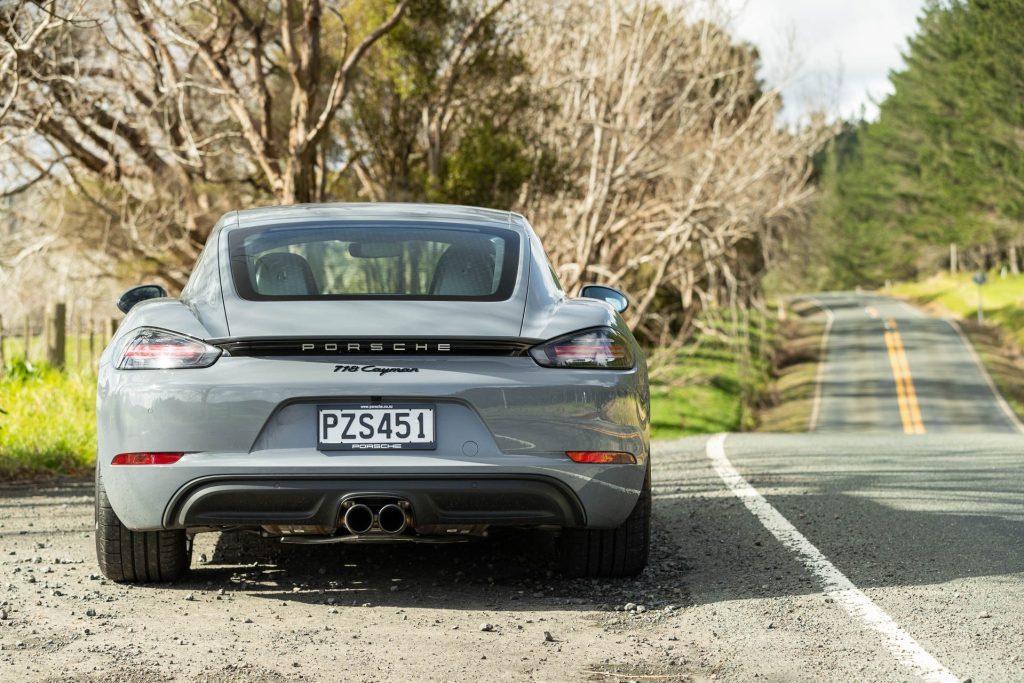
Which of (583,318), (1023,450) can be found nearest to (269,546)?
(583,318)

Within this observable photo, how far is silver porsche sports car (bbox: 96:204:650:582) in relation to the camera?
445 cm

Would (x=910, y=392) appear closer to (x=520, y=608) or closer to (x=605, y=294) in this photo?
(x=605, y=294)

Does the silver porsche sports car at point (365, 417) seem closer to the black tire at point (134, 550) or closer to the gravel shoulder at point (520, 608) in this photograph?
the black tire at point (134, 550)

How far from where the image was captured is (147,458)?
454cm

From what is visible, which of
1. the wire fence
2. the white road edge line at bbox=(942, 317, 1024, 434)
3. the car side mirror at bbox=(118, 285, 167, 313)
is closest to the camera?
the car side mirror at bbox=(118, 285, 167, 313)

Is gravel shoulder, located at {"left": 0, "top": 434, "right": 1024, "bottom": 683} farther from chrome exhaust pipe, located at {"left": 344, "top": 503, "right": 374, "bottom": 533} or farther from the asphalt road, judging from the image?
chrome exhaust pipe, located at {"left": 344, "top": 503, "right": 374, "bottom": 533}

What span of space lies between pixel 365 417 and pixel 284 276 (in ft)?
2.76

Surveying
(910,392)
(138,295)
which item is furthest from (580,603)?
(910,392)

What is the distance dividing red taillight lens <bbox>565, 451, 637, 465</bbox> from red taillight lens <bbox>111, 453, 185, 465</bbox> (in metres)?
1.42

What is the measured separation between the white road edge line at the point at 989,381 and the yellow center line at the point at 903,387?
11.1 feet

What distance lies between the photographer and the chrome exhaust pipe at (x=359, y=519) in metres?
4.52

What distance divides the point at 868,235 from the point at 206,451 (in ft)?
357

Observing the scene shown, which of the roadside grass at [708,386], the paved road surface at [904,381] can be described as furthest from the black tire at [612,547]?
the paved road surface at [904,381]

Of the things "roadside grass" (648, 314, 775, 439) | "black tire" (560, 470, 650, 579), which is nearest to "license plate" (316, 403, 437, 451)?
"black tire" (560, 470, 650, 579)
